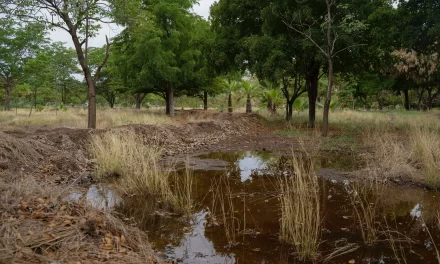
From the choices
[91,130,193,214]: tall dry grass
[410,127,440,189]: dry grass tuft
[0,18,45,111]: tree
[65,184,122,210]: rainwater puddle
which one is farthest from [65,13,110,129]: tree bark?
[0,18,45,111]: tree

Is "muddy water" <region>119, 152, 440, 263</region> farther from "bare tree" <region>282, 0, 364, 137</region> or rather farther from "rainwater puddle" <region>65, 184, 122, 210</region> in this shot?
"bare tree" <region>282, 0, 364, 137</region>

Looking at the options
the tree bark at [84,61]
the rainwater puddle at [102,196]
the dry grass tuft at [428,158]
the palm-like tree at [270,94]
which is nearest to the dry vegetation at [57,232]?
the rainwater puddle at [102,196]

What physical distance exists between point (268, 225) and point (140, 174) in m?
2.52

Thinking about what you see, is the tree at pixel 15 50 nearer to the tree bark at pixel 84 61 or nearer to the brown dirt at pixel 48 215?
the tree bark at pixel 84 61

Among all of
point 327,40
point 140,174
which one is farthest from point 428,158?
point 327,40

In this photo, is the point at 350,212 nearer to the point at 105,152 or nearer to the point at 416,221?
the point at 416,221

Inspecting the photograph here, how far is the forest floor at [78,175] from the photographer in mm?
2967

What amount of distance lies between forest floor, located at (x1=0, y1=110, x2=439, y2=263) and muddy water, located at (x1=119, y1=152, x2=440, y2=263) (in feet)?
1.65

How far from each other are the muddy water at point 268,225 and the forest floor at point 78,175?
50 centimetres

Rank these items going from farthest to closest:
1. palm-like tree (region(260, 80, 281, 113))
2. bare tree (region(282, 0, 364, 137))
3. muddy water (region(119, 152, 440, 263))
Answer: palm-like tree (region(260, 80, 281, 113))
bare tree (region(282, 0, 364, 137))
muddy water (region(119, 152, 440, 263))

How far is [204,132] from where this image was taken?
14.4 meters

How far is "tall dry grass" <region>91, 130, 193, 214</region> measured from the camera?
17.3 ft

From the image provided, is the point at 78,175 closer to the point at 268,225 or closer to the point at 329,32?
the point at 268,225

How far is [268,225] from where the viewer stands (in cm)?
471
